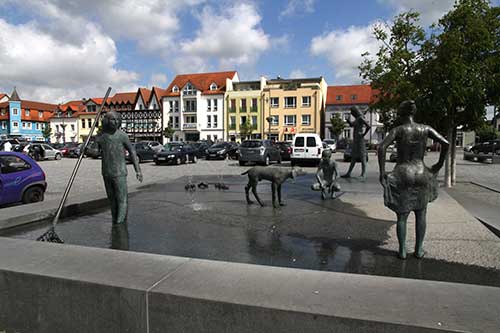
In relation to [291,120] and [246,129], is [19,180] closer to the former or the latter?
[246,129]

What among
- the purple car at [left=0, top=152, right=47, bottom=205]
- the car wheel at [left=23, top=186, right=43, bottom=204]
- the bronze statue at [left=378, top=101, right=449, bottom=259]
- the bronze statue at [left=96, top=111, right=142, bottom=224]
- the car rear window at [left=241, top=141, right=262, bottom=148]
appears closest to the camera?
the bronze statue at [left=378, top=101, right=449, bottom=259]

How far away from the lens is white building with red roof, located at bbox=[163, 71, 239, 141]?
63.6m

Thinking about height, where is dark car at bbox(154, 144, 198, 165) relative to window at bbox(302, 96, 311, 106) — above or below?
below

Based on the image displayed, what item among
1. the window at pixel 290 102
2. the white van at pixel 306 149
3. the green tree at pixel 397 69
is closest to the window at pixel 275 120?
the window at pixel 290 102

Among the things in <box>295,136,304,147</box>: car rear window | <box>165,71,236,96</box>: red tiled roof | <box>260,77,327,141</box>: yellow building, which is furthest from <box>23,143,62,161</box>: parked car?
<box>165,71,236,96</box>: red tiled roof

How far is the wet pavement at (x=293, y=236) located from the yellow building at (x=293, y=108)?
167 ft

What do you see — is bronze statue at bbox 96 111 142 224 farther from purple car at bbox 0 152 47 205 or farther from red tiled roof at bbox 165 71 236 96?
red tiled roof at bbox 165 71 236 96


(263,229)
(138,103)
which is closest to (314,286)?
(263,229)

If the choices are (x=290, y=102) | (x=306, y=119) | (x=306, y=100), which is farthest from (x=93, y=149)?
(x=290, y=102)

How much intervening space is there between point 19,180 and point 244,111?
54.6 meters

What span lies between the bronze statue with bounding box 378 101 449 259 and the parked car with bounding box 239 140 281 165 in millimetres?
18142

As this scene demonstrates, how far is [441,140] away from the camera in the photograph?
3.79m

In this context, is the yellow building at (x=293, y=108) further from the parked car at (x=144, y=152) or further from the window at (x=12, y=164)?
the window at (x=12, y=164)

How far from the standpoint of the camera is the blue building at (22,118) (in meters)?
76.5
